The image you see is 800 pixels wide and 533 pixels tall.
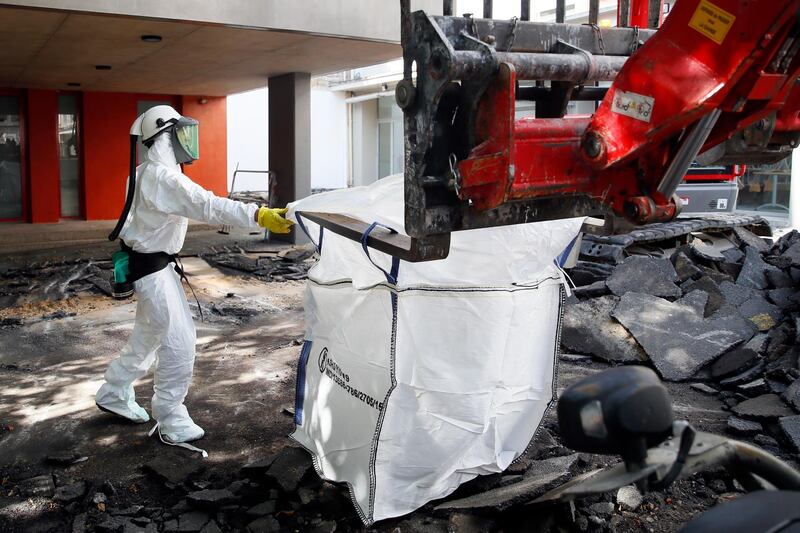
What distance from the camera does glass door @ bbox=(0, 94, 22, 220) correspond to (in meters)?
16.2

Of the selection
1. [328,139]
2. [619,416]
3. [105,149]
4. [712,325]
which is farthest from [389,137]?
[619,416]

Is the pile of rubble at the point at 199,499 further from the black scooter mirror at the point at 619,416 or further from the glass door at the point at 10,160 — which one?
the glass door at the point at 10,160

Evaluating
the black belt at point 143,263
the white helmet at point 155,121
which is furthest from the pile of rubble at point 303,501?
the white helmet at point 155,121

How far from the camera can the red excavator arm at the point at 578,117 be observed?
2.43 meters

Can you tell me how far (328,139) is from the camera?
28781 millimetres

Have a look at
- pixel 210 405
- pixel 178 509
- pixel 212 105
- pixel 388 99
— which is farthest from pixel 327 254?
pixel 388 99

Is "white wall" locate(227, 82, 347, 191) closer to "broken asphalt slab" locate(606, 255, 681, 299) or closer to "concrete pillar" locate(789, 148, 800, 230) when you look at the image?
"concrete pillar" locate(789, 148, 800, 230)

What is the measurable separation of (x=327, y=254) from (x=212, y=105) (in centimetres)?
1543

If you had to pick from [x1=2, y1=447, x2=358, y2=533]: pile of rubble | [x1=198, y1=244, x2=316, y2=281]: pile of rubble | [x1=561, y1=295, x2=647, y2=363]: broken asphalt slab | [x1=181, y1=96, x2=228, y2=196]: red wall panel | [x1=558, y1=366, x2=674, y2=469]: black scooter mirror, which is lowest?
[x1=2, y1=447, x2=358, y2=533]: pile of rubble

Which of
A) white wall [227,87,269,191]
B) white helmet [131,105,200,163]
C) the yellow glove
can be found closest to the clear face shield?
white helmet [131,105,200,163]

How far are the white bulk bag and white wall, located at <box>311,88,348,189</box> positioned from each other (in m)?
24.9

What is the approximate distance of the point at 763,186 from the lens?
18094mm

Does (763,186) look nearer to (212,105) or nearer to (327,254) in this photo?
(212,105)

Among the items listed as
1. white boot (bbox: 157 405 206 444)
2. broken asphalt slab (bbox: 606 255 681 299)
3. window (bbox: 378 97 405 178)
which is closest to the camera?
white boot (bbox: 157 405 206 444)
